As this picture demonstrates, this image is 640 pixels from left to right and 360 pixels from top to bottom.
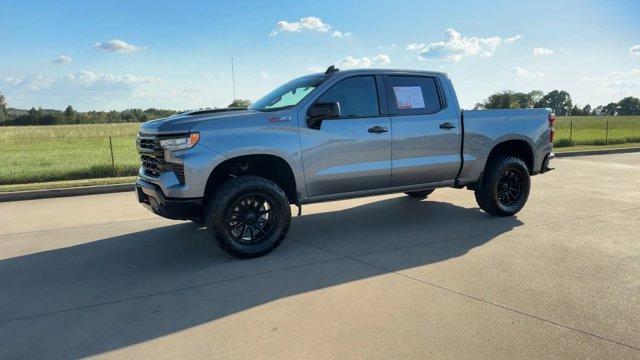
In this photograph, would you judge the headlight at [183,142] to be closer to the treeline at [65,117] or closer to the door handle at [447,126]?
the door handle at [447,126]

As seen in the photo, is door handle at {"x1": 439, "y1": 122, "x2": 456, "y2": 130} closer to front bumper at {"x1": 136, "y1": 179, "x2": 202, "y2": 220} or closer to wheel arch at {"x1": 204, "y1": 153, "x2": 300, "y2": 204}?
wheel arch at {"x1": 204, "y1": 153, "x2": 300, "y2": 204}

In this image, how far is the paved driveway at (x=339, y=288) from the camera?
125 inches

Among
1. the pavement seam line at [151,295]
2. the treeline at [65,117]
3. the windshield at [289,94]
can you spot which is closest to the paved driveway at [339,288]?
the pavement seam line at [151,295]

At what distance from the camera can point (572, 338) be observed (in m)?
3.18

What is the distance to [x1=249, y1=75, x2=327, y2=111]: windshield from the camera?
5391 mm

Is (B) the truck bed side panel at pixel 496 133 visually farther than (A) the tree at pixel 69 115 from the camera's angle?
No

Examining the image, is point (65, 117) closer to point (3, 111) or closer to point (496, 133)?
point (3, 111)

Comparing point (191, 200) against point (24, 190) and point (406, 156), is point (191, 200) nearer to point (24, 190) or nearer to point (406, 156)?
point (406, 156)

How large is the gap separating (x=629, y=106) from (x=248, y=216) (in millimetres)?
121798

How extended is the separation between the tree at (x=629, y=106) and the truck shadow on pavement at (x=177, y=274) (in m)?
115

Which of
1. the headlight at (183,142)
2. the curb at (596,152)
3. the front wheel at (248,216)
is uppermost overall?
the headlight at (183,142)

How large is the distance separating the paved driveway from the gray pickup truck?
0.53 m

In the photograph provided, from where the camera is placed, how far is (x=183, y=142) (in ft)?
15.1

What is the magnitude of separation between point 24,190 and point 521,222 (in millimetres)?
8989
